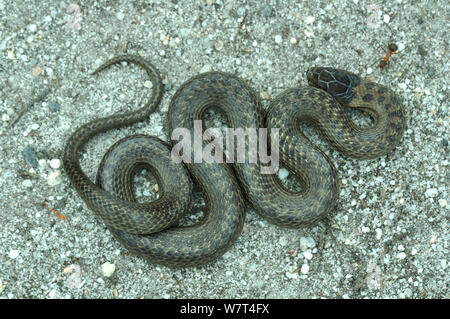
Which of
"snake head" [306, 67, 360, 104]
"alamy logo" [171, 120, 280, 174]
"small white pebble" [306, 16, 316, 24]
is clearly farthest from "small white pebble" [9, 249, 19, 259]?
"small white pebble" [306, 16, 316, 24]

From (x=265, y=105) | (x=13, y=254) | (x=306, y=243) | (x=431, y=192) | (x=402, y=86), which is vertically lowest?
(x=13, y=254)

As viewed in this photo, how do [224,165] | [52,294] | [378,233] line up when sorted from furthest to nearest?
1. [378,233]
2. [52,294]
3. [224,165]

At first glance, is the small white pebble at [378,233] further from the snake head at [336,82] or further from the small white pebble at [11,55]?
the small white pebble at [11,55]

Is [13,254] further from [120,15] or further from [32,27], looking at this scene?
[120,15]

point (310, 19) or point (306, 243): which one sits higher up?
point (310, 19)

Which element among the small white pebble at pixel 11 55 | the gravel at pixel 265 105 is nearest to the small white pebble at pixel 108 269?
the gravel at pixel 265 105

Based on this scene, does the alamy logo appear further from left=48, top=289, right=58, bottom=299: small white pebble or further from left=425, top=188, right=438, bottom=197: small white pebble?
left=48, top=289, right=58, bottom=299: small white pebble

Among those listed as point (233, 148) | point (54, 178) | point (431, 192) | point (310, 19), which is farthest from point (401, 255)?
point (54, 178)
